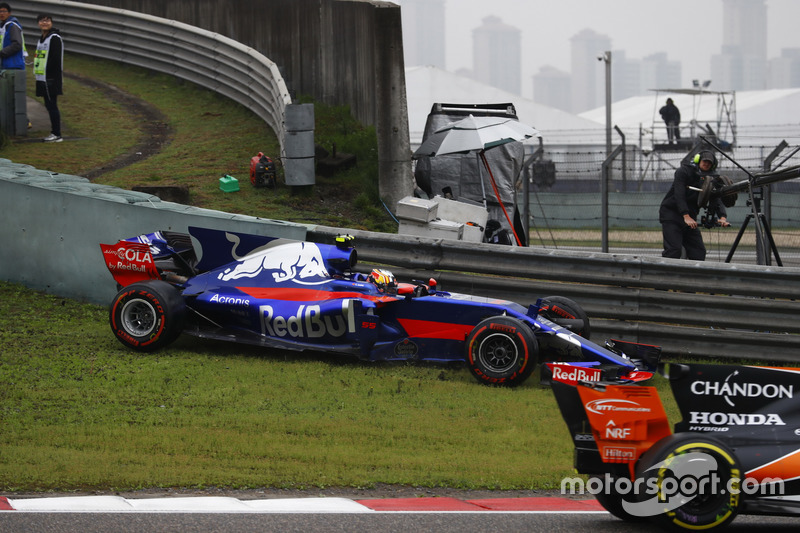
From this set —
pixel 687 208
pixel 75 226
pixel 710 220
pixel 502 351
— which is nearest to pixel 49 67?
pixel 75 226

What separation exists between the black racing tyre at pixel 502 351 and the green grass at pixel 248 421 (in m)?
0.15

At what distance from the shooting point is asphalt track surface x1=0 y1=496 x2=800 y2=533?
198 inches

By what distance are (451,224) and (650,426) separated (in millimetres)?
7600

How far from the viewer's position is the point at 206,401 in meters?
7.59

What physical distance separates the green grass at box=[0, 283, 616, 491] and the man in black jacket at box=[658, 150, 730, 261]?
12.9 ft

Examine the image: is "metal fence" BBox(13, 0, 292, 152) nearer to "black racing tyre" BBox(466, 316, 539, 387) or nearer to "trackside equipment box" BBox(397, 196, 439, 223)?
"trackside equipment box" BBox(397, 196, 439, 223)

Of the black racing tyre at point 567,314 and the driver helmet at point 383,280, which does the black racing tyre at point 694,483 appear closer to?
the black racing tyre at point 567,314

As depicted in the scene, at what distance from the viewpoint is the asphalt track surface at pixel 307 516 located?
502cm

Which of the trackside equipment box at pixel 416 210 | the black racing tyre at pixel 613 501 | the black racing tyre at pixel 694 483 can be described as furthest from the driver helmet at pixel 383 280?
the black racing tyre at pixel 694 483

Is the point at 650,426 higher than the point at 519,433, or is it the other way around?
the point at 650,426

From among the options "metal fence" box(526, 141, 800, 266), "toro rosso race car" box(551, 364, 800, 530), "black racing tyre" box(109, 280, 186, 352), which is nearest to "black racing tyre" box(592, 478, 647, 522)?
"toro rosso race car" box(551, 364, 800, 530)

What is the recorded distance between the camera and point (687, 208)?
11609 millimetres

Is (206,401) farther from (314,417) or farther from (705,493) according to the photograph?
(705,493)

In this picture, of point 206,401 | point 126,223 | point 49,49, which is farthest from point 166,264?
point 49,49
